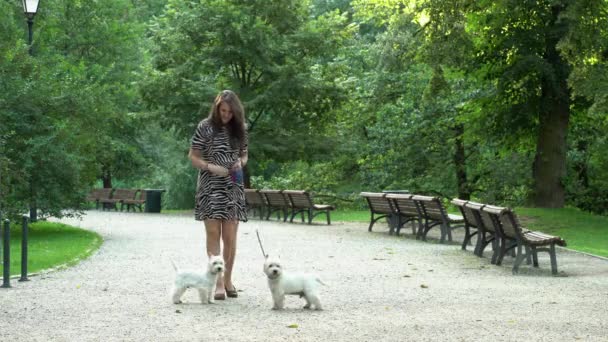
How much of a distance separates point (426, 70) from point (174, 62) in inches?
354

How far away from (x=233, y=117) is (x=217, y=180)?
2.14 ft

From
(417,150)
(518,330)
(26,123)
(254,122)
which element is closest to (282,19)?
(254,122)

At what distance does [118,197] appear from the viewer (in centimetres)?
4219

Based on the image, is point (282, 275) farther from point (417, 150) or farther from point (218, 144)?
point (417, 150)

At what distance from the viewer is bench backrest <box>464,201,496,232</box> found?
52.5 ft

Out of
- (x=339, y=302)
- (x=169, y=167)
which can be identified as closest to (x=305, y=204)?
(x=339, y=302)

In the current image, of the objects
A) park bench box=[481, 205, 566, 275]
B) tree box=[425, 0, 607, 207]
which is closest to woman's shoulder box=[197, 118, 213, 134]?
park bench box=[481, 205, 566, 275]

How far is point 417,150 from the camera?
1454 inches

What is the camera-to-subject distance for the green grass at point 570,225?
21672 millimetres

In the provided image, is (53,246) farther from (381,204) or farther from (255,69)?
(255,69)

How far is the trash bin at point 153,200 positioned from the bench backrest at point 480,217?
22.3m

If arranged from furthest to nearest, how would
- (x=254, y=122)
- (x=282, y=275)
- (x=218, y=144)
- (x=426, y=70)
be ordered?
(x=254, y=122)
(x=426, y=70)
(x=218, y=144)
(x=282, y=275)

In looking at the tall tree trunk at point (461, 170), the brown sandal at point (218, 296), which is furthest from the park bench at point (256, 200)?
the brown sandal at point (218, 296)

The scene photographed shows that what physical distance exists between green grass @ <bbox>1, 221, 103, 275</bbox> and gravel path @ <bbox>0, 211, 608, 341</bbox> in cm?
42
